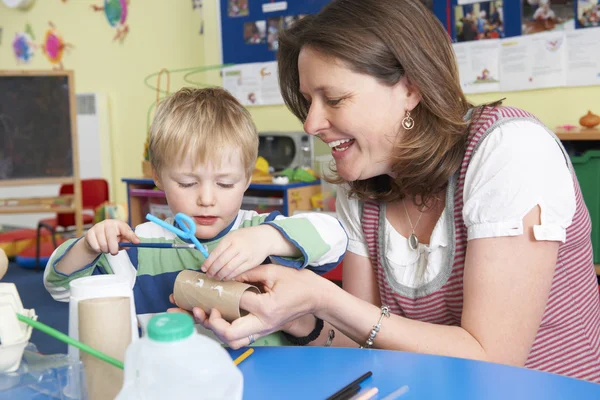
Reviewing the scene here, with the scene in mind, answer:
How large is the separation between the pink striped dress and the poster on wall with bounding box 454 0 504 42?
1.99m

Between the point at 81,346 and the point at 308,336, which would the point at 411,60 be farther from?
the point at 81,346

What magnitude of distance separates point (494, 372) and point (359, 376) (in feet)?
0.54

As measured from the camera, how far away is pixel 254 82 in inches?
153

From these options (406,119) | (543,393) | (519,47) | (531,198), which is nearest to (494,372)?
(543,393)

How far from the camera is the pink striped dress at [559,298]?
1.11 meters

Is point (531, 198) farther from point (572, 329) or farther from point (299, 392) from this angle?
point (299, 392)

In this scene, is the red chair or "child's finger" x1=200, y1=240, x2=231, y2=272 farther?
the red chair

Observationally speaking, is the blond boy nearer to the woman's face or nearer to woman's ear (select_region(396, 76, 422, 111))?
the woman's face

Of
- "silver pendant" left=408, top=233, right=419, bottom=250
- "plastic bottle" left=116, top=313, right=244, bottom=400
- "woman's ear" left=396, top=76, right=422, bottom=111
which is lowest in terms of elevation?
"silver pendant" left=408, top=233, right=419, bottom=250

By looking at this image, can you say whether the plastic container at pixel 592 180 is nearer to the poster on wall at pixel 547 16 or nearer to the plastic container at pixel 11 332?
the poster on wall at pixel 547 16

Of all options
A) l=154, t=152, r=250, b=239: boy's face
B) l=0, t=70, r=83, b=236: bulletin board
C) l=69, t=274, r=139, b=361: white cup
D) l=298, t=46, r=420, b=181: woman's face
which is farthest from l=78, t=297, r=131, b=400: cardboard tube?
l=0, t=70, r=83, b=236: bulletin board

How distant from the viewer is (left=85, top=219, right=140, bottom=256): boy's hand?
96 cm

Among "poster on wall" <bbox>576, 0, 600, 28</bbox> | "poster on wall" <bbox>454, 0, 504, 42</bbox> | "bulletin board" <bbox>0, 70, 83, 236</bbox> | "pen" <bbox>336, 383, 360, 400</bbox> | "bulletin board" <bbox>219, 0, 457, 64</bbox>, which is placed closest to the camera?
"pen" <bbox>336, 383, 360, 400</bbox>

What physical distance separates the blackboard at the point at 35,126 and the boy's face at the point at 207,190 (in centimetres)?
319
